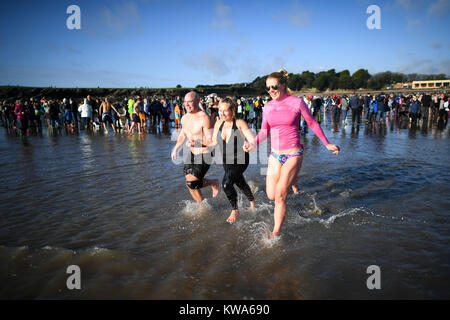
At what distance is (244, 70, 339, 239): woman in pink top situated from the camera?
3.41 m

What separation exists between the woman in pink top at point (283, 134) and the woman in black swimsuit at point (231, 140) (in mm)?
638

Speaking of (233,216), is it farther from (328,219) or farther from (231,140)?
(328,219)

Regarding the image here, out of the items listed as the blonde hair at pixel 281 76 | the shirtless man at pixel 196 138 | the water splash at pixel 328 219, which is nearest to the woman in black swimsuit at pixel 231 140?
the shirtless man at pixel 196 138

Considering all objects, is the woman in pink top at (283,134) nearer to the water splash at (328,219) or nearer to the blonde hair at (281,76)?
the blonde hair at (281,76)

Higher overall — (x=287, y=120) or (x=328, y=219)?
(x=287, y=120)

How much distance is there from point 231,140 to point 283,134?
957 millimetres

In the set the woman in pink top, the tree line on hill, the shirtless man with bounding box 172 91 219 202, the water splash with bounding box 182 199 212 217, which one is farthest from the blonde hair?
the tree line on hill

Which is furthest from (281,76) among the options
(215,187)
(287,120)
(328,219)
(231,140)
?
(215,187)

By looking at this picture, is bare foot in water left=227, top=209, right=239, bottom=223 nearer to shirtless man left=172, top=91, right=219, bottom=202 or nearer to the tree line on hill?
shirtless man left=172, top=91, right=219, bottom=202

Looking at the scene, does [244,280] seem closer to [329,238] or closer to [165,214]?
[329,238]

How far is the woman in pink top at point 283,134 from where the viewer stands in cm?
341

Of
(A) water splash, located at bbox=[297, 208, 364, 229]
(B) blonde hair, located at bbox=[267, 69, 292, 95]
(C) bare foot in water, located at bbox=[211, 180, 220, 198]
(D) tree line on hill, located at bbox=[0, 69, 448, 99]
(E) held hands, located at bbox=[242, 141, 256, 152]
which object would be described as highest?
(D) tree line on hill, located at bbox=[0, 69, 448, 99]

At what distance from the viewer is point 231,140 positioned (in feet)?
13.7

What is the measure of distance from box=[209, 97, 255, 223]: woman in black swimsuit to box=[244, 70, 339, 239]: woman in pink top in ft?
2.09
